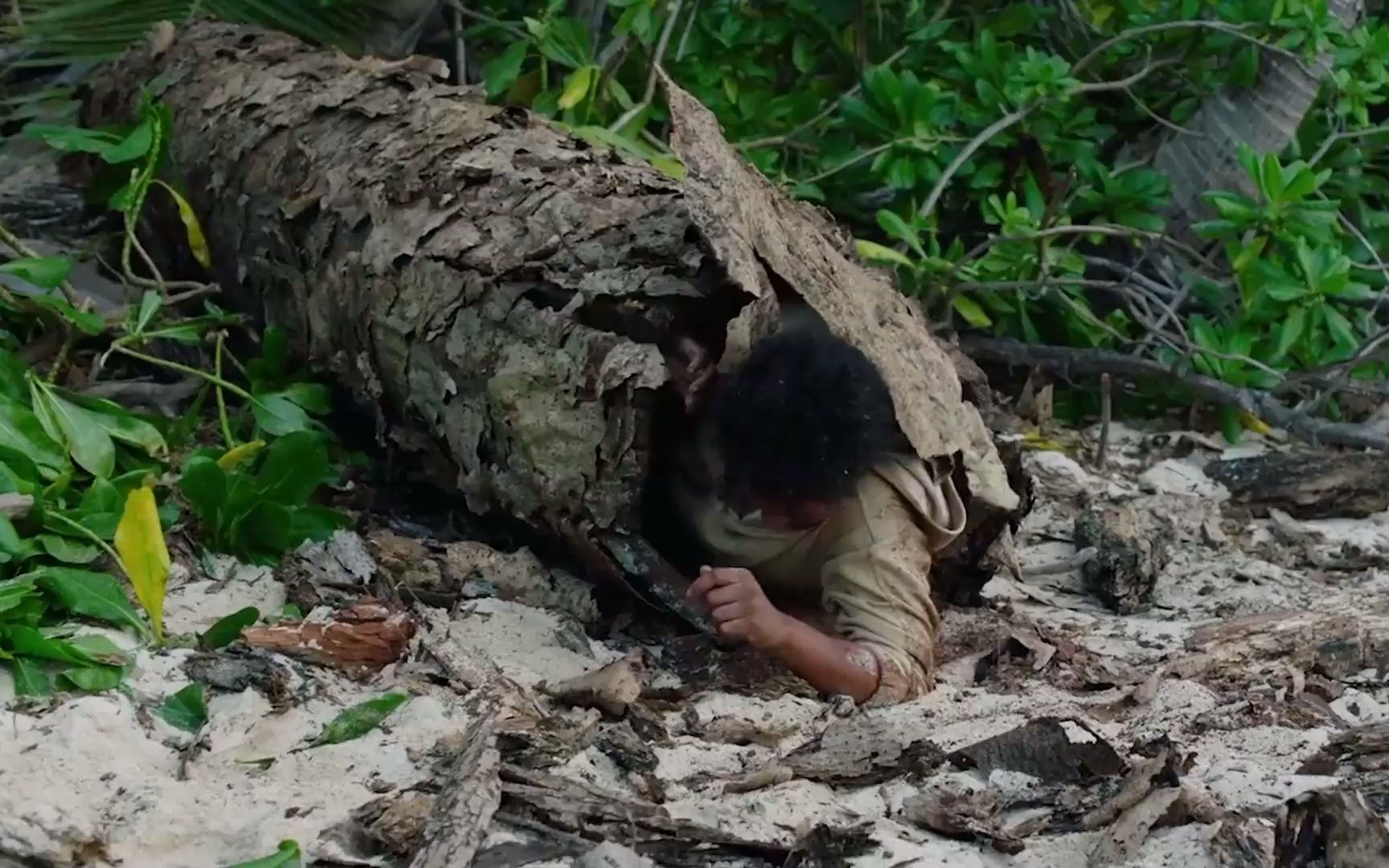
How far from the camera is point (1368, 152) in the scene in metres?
4.50

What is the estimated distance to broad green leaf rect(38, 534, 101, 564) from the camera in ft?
6.95

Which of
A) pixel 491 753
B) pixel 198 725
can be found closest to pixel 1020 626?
pixel 491 753

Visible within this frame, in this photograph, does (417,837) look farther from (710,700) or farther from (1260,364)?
(1260,364)

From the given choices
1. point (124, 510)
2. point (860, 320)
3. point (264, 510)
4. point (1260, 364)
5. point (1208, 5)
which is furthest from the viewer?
point (1208, 5)

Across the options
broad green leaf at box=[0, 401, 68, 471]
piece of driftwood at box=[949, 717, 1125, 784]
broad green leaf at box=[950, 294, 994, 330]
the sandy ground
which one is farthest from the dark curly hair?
broad green leaf at box=[950, 294, 994, 330]

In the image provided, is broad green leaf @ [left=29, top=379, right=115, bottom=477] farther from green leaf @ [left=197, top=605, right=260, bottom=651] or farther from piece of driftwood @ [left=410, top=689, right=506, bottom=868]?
piece of driftwood @ [left=410, top=689, right=506, bottom=868]

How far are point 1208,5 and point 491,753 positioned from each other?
3554 mm

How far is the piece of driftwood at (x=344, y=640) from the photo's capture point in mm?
2111

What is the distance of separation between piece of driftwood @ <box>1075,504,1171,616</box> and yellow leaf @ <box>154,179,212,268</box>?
2254mm

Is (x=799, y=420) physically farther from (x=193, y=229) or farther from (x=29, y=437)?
(x=193, y=229)

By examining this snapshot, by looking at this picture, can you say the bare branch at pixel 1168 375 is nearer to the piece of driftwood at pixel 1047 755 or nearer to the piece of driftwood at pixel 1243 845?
the piece of driftwood at pixel 1047 755

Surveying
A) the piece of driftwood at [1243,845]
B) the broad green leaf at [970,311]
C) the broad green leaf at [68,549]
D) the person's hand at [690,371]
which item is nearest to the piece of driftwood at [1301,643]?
the piece of driftwood at [1243,845]

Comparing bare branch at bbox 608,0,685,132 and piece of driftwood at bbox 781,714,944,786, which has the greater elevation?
bare branch at bbox 608,0,685,132

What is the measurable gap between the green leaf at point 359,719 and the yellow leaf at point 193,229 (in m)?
1.80
